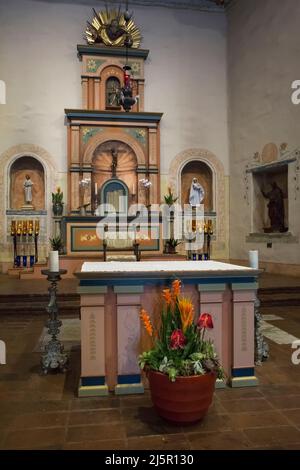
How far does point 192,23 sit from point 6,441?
12.8 meters

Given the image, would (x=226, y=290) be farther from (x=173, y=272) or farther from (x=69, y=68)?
(x=69, y=68)

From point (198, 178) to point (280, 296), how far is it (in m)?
6.06

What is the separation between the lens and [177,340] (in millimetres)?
2629

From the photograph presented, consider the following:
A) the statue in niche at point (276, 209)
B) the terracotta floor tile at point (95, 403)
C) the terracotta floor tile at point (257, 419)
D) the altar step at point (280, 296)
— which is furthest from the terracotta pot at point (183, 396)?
the statue in niche at point (276, 209)

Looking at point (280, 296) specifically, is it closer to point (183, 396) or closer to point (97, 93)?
point (183, 396)

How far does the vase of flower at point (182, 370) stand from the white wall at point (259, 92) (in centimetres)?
711

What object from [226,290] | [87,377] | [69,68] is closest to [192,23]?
[69,68]

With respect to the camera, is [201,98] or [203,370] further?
[201,98]

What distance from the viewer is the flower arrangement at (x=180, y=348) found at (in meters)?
2.59

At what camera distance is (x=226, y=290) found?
3.39m

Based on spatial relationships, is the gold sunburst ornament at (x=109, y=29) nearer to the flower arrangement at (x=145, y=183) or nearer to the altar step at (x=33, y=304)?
the flower arrangement at (x=145, y=183)

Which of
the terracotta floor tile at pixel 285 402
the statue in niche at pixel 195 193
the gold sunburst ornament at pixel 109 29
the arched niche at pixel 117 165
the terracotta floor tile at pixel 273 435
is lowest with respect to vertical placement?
the terracotta floor tile at pixel 285 402

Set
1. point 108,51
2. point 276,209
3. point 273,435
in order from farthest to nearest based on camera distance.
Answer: point 108,51 < point 276,209 < point 273,435

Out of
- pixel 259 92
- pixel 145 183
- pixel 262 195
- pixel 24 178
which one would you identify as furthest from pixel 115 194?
pixel 259 92
